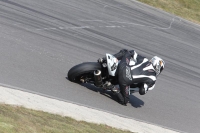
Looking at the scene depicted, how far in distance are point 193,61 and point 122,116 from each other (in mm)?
9387

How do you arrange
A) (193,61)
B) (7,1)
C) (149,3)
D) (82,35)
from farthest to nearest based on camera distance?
(149,3) < (193,61) < (7,1) < (82,35)

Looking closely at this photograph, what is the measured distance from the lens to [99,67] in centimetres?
1082

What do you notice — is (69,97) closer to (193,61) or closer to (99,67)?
(99,67)

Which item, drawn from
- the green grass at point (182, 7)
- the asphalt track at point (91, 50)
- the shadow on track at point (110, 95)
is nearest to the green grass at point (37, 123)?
the asphalt track at point (91, 50)

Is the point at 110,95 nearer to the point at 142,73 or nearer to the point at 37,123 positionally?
the point at 142,73

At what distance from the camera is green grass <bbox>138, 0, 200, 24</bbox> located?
98.6 ft

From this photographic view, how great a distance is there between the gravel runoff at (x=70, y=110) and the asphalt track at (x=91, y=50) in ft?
1.52

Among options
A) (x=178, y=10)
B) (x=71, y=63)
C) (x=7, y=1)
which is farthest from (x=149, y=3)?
(x=71, y=63)

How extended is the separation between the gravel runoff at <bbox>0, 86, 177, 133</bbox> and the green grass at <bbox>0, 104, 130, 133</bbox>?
34 cm

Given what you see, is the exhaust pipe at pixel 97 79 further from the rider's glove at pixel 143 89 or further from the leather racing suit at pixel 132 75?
the rider's glove at pixel 143 89

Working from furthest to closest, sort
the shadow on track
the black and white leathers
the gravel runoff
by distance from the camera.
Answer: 1. the shadow on track
2. the black and white leathers
3. the gravel runoff

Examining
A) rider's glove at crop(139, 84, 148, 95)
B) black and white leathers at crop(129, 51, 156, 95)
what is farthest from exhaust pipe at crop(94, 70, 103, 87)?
rider's glove at crop(139, 84, 148, 95)

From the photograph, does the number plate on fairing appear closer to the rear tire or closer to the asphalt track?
the rear tire

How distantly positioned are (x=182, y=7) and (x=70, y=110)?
2456 cm
